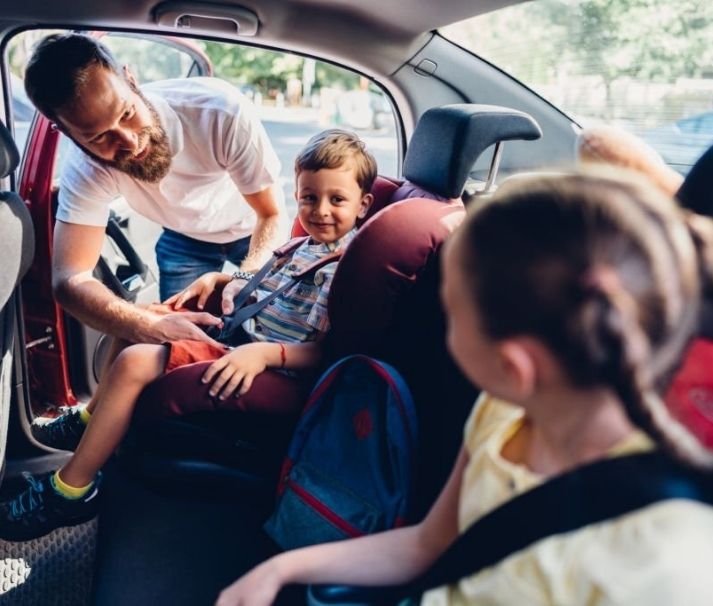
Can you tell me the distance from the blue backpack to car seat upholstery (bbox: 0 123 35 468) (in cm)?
85

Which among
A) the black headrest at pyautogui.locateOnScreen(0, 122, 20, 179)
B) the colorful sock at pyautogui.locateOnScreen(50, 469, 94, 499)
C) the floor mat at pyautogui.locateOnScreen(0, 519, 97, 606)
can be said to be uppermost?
the black headrest at pyautogui.locateOnScreen(0, 122, 20, 179)

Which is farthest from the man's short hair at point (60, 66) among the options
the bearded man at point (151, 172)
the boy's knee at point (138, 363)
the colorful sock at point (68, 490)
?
the colorful sock at point (68, 490)

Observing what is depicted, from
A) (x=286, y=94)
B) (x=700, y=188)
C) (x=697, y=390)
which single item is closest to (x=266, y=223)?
(x=700, y=188)

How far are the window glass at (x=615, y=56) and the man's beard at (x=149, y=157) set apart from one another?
3.28ft

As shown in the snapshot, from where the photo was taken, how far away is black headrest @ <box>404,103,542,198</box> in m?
1.72

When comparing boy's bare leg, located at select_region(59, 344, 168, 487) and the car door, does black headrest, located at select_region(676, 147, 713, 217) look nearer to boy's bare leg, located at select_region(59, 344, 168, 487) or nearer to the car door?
boy's bare leg, located at select_region(59, 344, 168, 487)

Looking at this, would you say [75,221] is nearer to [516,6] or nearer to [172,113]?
[172,113]

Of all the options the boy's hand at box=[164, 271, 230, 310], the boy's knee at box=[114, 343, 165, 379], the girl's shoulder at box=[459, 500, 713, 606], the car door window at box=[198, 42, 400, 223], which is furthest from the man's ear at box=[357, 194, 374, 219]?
Answer: the car door window at box=[198, 42, 400, 223]

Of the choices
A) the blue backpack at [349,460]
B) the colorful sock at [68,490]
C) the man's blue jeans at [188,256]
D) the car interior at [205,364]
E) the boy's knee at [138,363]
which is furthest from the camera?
the man's blue jeans at [188,256]

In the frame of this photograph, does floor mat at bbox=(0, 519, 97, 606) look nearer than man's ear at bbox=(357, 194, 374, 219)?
Yes

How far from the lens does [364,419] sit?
1432 mm

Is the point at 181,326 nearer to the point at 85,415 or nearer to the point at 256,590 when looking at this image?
the point at 85,415

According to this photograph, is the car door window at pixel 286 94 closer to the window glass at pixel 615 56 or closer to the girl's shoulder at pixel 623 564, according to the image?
the window glass at pixel 615 56

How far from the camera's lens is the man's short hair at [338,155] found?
1.96m
